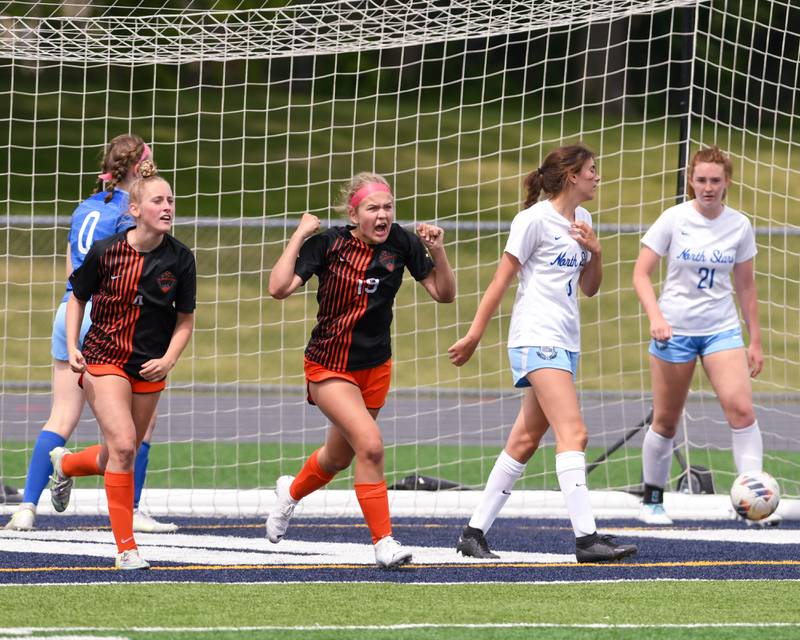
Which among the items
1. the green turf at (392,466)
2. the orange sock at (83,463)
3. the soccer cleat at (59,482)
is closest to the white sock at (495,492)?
the orange sock at (83,463)

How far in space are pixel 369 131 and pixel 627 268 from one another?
873 centimetres

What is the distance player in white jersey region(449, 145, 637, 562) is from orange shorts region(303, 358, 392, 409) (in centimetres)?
33

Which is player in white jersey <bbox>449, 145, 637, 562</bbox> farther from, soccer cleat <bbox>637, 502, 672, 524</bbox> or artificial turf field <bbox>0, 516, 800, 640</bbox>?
soccer cleat <bbox>637, 502, 672, 524</bbox>

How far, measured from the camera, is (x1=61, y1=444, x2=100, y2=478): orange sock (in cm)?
689

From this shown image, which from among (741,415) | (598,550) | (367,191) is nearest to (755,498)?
(741,415)

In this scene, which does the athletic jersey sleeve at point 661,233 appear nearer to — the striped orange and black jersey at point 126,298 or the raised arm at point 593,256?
the raised arm at point 593,256

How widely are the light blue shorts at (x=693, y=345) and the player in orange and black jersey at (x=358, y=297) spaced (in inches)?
65.8

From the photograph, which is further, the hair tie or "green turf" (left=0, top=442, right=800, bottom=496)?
"green turf" (left=0, top=442, right=800, bottom=496)

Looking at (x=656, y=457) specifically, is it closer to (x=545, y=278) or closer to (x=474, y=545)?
(x=474, y=545)

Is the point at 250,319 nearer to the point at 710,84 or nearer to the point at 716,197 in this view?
the point at 710,84

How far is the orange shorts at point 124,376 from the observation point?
609cm

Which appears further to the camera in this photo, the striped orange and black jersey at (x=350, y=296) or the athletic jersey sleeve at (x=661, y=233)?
the athletic jersey sleeve at (x=661, y=233)

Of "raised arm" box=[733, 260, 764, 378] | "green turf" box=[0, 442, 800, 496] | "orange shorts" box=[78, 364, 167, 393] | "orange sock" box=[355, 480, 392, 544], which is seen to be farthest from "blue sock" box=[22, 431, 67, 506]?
"raised arm" box=[733, 260, 764, 378]

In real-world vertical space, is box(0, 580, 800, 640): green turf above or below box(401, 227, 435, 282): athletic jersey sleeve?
below
